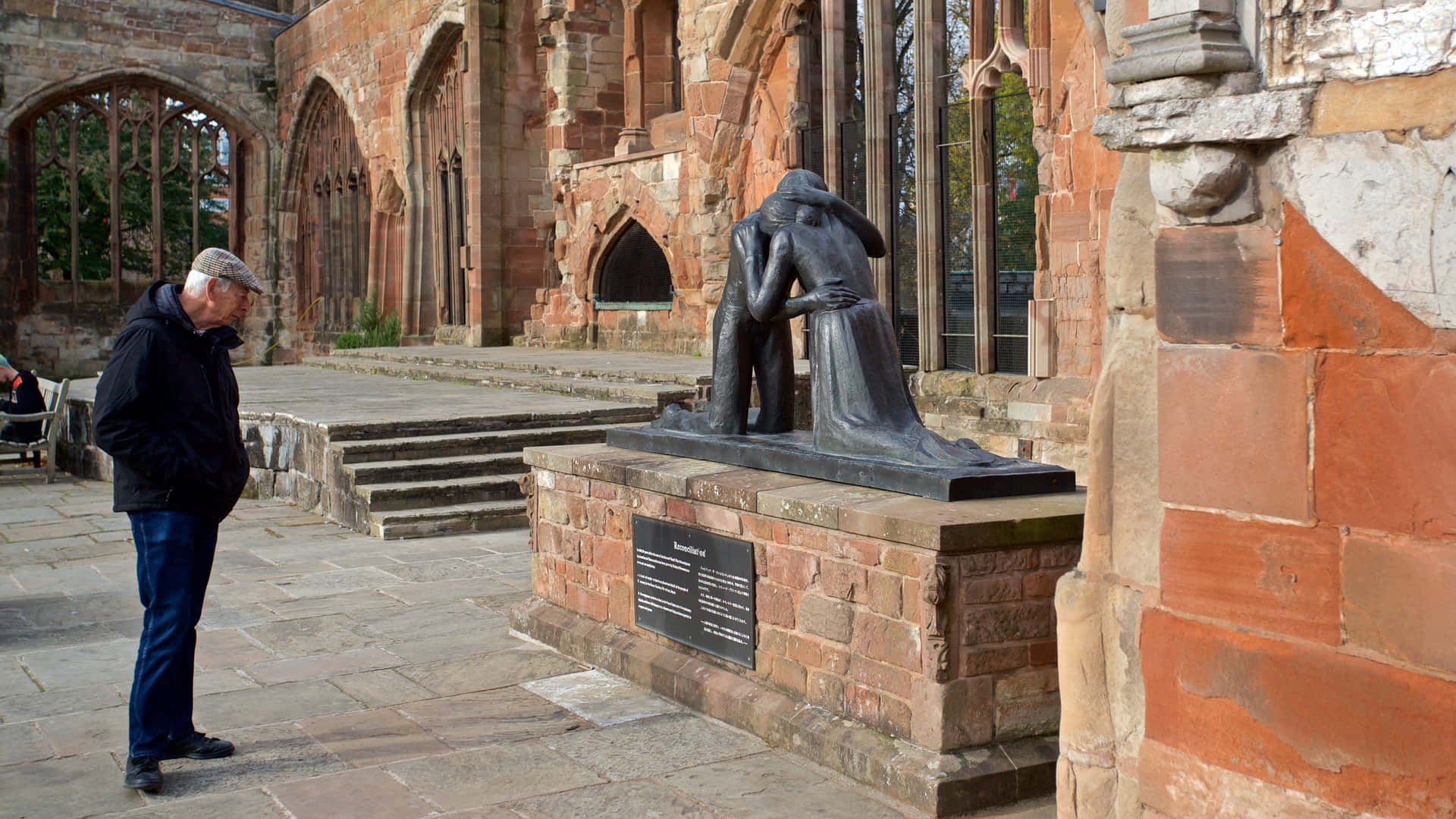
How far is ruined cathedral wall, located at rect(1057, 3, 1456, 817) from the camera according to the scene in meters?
2.82

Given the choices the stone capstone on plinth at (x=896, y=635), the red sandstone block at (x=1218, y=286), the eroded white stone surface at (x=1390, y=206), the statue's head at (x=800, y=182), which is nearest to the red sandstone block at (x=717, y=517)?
the stone capstone on plinth at (x=896, y=635)

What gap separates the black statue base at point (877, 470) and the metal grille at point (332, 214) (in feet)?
66.6

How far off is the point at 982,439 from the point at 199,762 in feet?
27.1

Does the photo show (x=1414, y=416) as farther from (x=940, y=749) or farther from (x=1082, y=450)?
(x=1082, y=450)

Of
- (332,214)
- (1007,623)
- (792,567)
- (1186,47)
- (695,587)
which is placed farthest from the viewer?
(332,214)

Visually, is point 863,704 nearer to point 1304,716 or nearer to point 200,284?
point 1304,716

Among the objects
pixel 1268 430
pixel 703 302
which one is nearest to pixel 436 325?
pixel 703 302

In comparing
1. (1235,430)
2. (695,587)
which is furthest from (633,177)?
(1235,430)

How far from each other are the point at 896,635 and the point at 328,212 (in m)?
23.9

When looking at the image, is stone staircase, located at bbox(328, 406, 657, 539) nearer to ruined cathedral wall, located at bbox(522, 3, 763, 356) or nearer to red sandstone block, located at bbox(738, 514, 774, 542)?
red sandstone block, located at bbox(738, 514, 774, 542)

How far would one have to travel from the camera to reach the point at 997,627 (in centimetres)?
422

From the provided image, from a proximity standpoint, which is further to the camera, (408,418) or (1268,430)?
(408,418)

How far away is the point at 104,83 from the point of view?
2562cm

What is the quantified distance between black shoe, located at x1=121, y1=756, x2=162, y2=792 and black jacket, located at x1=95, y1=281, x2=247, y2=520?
761mm
